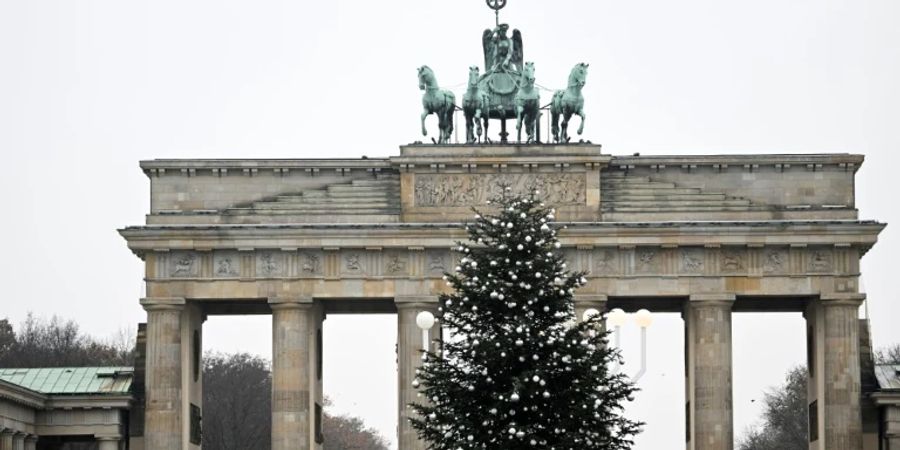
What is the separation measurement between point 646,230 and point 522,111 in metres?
6.84

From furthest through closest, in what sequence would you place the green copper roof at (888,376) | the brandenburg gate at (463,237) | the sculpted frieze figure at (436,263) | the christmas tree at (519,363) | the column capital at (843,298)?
1. the green copper roof at (888,376)
2. the sculpted frieze figure at (436,263)
3. the brandenburg gate at (463,237)
4. the column capital at (843,298)
5. the christmas tree at (519,363)

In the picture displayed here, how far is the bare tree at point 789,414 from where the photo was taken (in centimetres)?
15088

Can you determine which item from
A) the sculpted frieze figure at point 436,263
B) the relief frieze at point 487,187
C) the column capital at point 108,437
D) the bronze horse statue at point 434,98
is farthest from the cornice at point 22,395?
the bronze horse statue at point 434,98

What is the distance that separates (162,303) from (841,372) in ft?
87.8

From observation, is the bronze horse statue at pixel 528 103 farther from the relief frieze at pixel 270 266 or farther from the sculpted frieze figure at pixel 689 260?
the relief frieze at pixel 270 266

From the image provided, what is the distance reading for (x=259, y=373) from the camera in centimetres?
16650

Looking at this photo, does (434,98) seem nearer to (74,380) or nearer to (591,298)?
(591,298)

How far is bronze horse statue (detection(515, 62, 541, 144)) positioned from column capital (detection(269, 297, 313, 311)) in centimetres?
1065

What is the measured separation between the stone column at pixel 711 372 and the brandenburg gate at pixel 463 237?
7 centimetres

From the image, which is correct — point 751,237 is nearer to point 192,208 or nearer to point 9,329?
point 192,208

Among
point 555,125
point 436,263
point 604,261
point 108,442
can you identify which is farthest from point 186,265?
point 604,261

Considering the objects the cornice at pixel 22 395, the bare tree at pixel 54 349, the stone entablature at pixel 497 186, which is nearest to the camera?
the cornice at pixel 22 395

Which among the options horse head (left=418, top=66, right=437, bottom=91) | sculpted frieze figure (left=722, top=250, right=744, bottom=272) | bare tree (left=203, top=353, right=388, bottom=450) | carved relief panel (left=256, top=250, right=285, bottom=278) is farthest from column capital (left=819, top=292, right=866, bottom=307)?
bare tree (left=203, top=353, right=388, bottom=450)

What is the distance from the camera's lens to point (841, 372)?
303 ft
